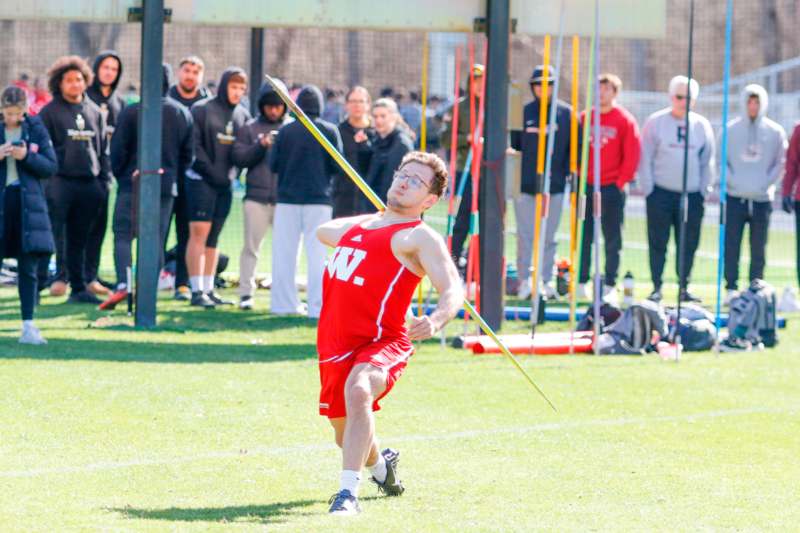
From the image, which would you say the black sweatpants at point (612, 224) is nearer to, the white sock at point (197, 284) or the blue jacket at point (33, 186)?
the white sock at point (197, 284)

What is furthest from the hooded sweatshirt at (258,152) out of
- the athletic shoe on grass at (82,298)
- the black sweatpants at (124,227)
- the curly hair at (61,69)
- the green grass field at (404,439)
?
the green grass field at (404,439)

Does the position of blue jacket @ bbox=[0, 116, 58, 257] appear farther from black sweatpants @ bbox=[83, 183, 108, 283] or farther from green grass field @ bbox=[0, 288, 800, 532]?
black sweatpants @ bbox=[83, 183, 108, 283]

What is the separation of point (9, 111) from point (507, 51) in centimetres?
405

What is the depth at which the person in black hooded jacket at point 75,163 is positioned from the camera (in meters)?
13.6

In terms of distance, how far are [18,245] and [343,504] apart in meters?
5.28

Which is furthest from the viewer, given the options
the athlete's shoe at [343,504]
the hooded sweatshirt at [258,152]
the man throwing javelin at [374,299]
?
the hooded sweatshirt at [258,152]

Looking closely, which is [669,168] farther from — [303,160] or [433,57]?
[433,57]

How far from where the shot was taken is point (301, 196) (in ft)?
44.2

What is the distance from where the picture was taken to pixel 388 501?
673cm

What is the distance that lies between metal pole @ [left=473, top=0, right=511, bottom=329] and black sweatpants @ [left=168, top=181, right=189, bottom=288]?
10.1 feet

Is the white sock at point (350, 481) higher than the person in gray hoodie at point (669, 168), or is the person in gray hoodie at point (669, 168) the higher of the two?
the person in gray hoodie at point (669, 168)

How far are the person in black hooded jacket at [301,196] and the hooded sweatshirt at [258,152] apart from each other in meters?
0.40

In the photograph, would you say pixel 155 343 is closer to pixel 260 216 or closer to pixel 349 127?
pixel 260 216

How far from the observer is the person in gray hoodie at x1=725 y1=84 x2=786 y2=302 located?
15.6 meters
